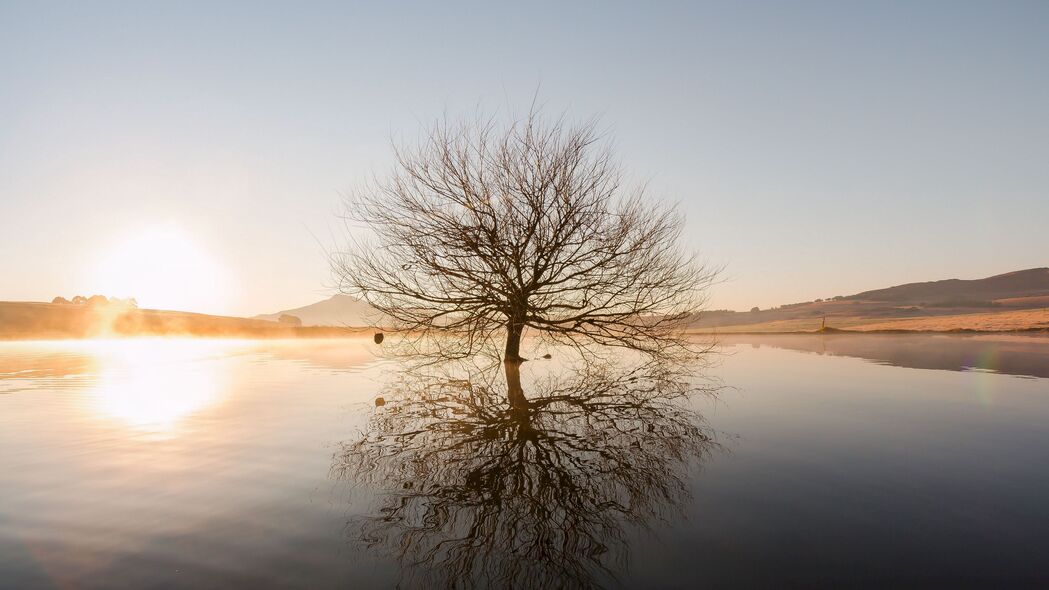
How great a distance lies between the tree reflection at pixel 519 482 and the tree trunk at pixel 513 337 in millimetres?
8050

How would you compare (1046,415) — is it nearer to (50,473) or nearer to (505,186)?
(505,186)

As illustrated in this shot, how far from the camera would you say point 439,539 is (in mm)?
3947

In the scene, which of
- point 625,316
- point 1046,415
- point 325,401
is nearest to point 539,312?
point 625,316

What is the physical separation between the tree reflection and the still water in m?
0.03

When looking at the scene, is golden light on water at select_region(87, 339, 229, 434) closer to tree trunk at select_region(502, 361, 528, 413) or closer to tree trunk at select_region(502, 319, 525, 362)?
tree trunk at select_region(502, 361, 528, 413)

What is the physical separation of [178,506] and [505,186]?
44.1ft

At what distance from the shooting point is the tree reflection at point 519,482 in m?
3.60

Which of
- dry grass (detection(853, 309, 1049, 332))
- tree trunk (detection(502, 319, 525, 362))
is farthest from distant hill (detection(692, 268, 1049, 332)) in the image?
tree trunk (detection(502, 319, 525, 362))

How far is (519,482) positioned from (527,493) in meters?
0.35

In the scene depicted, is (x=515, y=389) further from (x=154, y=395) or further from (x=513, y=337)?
(x=154, y=395)

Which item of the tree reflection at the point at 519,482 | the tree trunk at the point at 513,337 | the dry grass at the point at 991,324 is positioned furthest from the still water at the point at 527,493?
the dry grass at the point at 991,324

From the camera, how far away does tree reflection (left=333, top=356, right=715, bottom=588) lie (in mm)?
3600

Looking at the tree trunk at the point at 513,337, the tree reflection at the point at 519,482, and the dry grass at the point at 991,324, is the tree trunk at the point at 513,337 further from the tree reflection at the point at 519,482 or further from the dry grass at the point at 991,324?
the dry grass at the point at 991,324

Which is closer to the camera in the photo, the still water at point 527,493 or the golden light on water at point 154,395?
the still water at point 527,493
